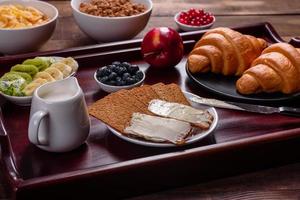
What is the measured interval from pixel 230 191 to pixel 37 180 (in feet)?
1.05

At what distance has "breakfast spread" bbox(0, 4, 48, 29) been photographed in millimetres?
1345

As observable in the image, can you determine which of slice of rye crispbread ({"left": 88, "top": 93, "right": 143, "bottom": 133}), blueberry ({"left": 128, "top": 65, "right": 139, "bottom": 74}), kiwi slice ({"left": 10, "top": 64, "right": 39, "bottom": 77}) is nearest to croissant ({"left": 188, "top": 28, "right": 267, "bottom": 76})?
blueberry ({"left": 128, "top": 65, "right": 139, "bottom": 74})

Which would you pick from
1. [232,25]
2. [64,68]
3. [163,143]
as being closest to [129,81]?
[64,68]

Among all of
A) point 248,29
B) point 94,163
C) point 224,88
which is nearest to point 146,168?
point 94,163

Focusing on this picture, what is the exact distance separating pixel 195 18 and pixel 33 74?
0.55 m

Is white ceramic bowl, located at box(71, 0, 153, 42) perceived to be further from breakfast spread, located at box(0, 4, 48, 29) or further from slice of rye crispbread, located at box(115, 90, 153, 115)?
slice of rye crispbread, located at box(115, 90, 153, 115)

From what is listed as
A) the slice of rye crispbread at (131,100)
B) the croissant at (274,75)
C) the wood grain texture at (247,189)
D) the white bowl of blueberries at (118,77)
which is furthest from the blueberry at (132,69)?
the wood grain texture at (247,189)

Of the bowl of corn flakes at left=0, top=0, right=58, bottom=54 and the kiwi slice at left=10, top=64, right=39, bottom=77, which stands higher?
the kiwi slice at left=10, top=64, right=39, bottom=77

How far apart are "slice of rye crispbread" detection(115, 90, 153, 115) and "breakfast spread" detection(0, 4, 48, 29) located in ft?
1.33

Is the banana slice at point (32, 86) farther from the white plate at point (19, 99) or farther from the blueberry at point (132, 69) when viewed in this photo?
the blueberry at point (132, 69)

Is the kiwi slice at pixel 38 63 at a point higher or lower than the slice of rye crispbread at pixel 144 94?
lower

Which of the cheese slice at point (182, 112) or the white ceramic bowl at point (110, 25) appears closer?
the cheese slice at point (182, 112)

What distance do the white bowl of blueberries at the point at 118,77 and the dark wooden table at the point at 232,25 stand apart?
0.29m

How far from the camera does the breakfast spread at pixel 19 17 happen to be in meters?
1.34
